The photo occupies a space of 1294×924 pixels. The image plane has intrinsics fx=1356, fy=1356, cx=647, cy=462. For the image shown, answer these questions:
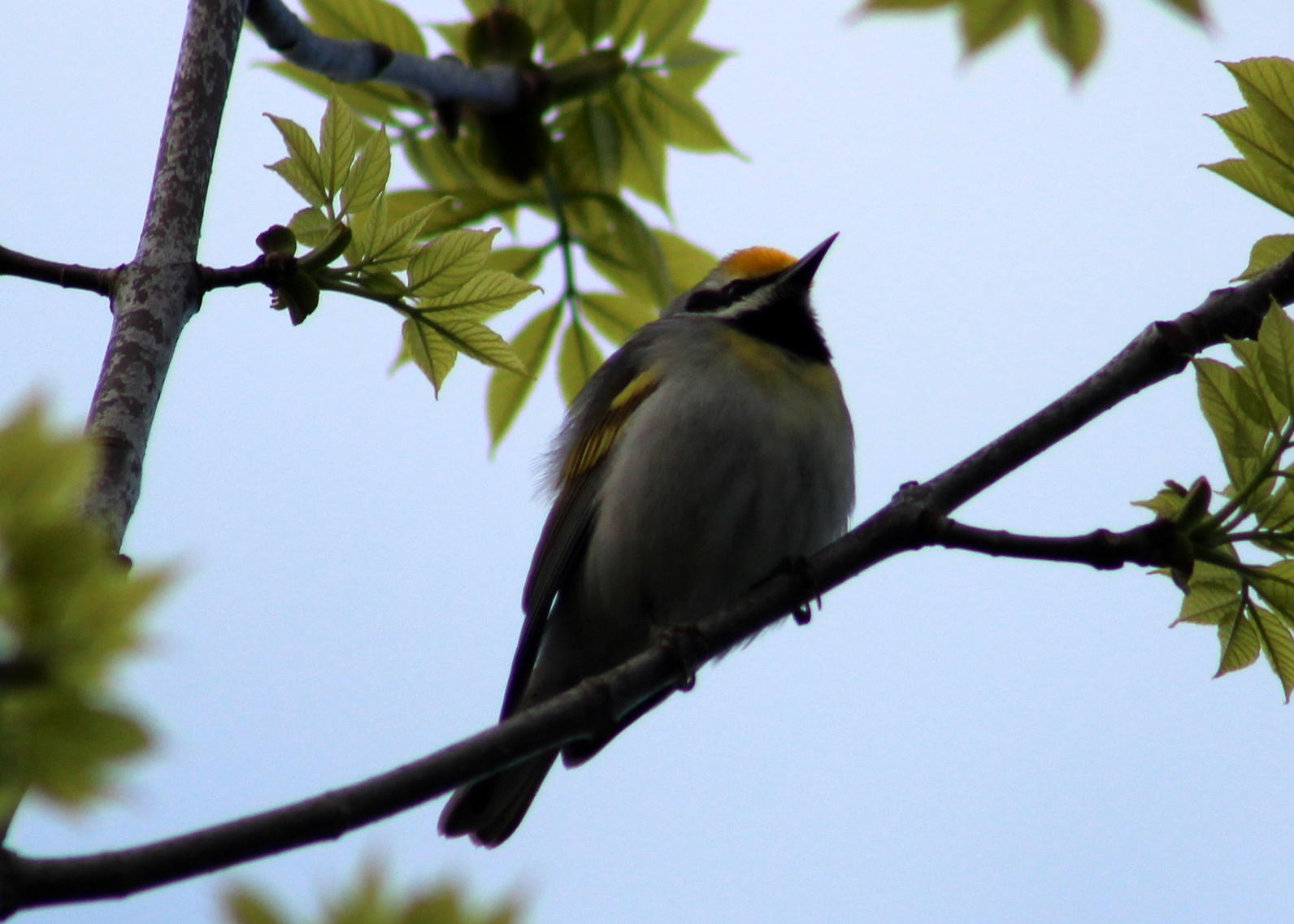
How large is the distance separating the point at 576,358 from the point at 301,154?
5.92 ft

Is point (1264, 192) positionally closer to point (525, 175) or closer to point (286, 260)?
point (286, 260)

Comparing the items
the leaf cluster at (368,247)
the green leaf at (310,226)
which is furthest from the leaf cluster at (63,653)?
the green leaf at (310,226)

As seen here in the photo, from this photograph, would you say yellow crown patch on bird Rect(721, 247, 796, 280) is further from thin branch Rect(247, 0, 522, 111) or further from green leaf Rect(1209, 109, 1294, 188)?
green leaf Rect(1209, 109, 1294, 188)

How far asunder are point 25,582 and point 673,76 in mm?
3450

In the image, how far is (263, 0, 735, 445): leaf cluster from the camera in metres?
4.10

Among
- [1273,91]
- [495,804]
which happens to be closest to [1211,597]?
[1273,91]

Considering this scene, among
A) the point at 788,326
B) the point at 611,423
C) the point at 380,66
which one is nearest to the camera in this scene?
the point at 380,66

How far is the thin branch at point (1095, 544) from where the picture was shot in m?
2.33

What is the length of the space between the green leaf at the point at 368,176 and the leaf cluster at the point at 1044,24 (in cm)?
116

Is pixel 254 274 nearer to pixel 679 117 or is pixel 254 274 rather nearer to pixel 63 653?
pixel 63 653

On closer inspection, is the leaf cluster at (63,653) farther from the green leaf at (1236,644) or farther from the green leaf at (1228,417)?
the green leaf at (1236,644)

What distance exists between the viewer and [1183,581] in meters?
2.41

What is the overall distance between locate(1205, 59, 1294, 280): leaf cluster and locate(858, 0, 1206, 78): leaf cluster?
1.33 ft

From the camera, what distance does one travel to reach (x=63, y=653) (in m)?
1.07
